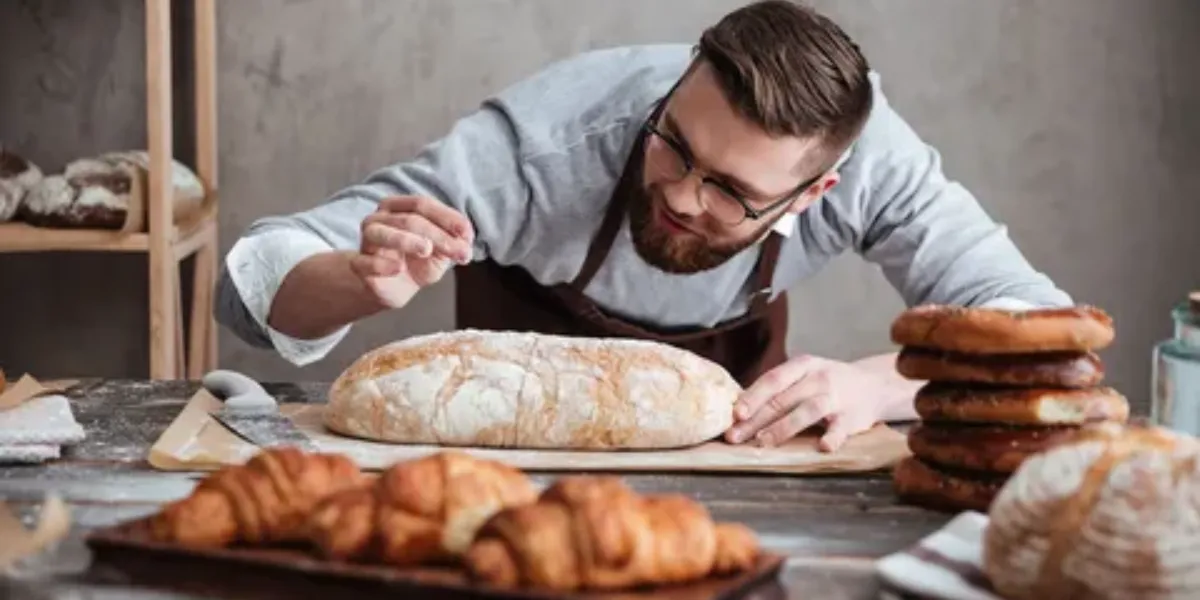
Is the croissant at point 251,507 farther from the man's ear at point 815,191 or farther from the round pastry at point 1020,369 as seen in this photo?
the man's ear at point 815,191

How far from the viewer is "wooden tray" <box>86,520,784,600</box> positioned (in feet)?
3.56

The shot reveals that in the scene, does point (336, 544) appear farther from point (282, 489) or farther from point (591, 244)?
point (591, 244)

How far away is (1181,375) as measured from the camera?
1590mm

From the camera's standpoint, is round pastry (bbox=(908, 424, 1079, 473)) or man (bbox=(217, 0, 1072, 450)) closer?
round pastry (bbox=(908, 424, 1079, 473))

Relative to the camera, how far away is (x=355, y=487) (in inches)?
48.3

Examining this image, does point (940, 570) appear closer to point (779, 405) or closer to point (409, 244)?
point (779, 405)

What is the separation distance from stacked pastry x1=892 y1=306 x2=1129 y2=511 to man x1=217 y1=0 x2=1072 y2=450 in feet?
0.95

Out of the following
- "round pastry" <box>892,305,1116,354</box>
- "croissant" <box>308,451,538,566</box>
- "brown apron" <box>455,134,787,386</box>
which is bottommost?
"brown apron" <box>455,134,787,386</box>

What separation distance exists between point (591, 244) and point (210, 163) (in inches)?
44.3

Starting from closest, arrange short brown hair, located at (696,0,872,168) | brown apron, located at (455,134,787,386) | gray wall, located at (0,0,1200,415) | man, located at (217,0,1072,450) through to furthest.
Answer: man, located at (217,0,1072,450) < short brown hair, located at (696,0,872,168) < brown apron, located at (455,134,787,386) < gray wall, located at (0,0,1200,415)

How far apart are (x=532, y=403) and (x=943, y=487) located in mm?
490

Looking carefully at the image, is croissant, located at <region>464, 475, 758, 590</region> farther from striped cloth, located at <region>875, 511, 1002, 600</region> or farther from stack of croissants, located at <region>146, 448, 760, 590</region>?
striped cloth, located at <region>875, 511, 1002, 600</region>

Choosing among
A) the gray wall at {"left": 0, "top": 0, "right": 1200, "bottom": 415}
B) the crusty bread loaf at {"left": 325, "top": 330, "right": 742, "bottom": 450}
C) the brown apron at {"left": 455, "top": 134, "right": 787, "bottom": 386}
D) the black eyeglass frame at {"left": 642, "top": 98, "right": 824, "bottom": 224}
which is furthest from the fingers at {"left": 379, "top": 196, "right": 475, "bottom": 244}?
the gray wall at {"left": 0, "top": 0, "right": 1200, "bottom": 415}

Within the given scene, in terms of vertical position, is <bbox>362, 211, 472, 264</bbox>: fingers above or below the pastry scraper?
above
